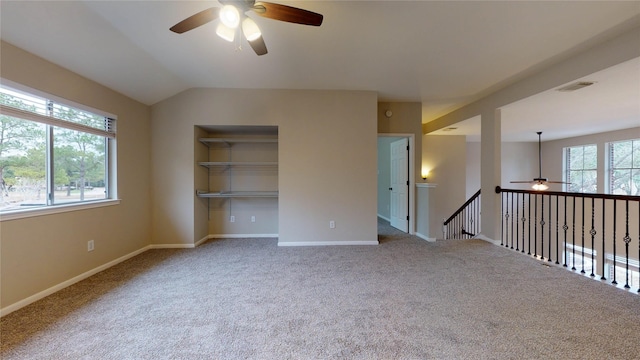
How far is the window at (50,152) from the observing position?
217 cm

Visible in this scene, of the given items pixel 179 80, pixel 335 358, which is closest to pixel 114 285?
pixel 335 358

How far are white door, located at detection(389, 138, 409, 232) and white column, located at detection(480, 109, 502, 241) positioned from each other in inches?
52.4

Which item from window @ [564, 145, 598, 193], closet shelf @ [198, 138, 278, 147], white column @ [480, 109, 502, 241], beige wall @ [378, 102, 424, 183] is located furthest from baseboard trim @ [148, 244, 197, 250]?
window @ [564, 145, 598, 193]

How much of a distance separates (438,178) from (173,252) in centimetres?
631

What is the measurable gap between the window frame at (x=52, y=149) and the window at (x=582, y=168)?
10621 millimetres

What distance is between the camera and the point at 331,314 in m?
2.02

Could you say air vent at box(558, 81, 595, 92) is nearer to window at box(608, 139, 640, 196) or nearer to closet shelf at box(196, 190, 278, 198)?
closet shelf at box(196, 190, 278, 198)

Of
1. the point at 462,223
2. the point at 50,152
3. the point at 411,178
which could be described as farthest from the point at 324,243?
the point at 462,223

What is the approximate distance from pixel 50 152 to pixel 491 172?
19.7ft

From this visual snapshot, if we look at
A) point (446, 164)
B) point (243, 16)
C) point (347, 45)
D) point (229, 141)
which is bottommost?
point (446, 164)

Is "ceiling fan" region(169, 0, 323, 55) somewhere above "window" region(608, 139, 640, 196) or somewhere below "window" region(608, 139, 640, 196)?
above

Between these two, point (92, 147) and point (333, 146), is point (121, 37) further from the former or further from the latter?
point (333, 146)

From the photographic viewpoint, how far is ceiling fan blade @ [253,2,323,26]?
68.7 inches

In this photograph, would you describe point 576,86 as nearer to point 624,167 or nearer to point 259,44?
point 259,44
